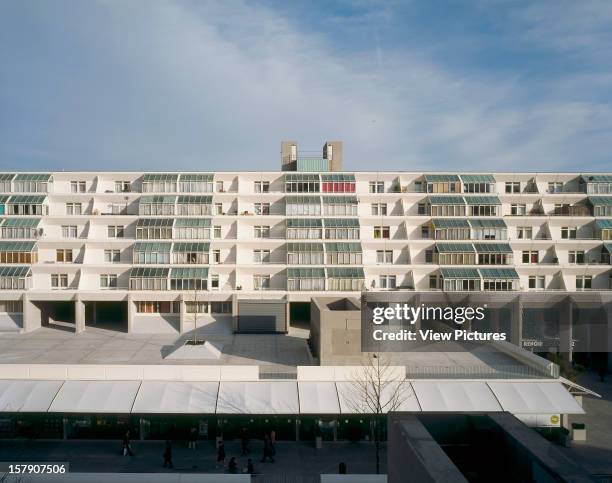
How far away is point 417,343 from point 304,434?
1503 centimetres

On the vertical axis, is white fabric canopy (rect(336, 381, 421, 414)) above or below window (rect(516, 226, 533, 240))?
below

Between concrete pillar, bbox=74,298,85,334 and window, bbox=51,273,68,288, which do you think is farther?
window, bbox=51,273,68,288

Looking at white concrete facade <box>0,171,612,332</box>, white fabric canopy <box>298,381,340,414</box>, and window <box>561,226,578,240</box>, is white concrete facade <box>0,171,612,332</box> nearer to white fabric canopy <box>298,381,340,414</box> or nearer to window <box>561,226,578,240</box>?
window <box>561,226,578,240</box>

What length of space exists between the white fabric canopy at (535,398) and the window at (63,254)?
4482 cm

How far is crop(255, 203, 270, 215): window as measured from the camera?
59.1 meters

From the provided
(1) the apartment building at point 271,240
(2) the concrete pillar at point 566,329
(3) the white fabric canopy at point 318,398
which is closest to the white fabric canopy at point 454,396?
(3) the white fabric canopy at point 318,398

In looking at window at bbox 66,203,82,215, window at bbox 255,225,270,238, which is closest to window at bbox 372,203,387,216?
window at bbox 255,225,270,238

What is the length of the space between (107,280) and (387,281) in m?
30.3

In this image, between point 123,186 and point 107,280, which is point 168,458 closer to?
point 107,280

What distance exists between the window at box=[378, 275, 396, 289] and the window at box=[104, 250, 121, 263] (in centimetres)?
2869

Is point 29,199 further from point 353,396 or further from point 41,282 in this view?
point 353,396

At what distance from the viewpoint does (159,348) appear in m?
45.5

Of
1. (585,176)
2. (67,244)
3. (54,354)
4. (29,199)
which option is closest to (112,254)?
(67,244)

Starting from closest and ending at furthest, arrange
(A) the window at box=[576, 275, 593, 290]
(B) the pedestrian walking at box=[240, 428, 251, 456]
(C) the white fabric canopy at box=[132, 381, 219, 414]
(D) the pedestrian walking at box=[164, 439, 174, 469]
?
(D) the pedestrian walking at box=[164, 439, 174, 469]
(B) the pedestrian walking at box=[240, 428, 251, 456]
(C) the white fabric canopy at box=[132, 381, 219, 414]
(A) the window at box=[576, 275, 593, 290]
